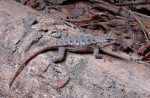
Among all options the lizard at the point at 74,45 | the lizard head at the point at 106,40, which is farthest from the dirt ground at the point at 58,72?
the lizard head at the point at 106,40

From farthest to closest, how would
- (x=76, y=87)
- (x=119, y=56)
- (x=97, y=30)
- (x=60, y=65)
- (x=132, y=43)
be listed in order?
(x=97, y=30) → (x=132, y=43) → (x=119, y=56) → (x=60, y=65) → (x=76, y=87)

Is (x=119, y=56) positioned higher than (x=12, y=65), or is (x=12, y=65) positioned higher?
(x=119, y=56)

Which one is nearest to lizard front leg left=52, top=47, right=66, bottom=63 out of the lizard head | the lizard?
the lizard

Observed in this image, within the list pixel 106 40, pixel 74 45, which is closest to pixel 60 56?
pixel 74 45

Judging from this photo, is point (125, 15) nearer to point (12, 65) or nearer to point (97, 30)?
point (97, 30)

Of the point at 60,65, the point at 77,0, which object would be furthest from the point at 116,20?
the point at 60,65
